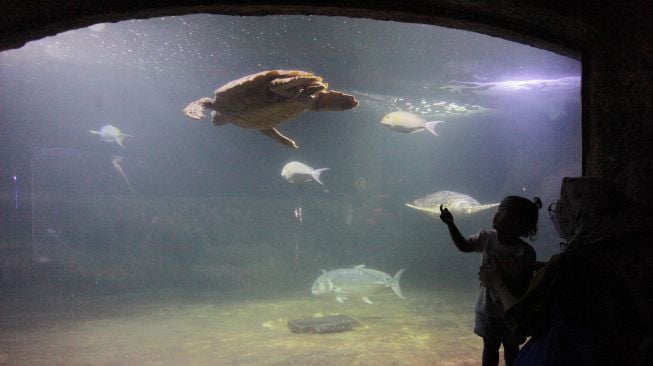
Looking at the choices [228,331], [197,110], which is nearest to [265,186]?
[228,331]

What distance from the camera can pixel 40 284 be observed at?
1493 cm

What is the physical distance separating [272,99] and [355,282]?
535cm

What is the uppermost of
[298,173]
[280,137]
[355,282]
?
[280,137]

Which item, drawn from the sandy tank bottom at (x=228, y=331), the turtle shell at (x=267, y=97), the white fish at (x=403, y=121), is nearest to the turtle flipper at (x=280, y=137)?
the turtle shell at (x=267, y=97)

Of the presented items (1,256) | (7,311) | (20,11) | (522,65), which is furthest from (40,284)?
(522,65)

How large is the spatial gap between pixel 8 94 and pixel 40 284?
604 inches

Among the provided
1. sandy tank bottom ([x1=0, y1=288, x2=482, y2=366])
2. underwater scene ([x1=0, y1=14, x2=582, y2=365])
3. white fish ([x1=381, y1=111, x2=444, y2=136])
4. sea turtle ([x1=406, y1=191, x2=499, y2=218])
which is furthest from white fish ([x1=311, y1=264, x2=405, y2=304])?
white fish ([x1=381, y1=111, x2=444, y2=136])

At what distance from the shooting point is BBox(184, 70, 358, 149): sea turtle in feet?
14.4

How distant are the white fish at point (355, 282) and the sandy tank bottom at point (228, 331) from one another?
0.92 meters

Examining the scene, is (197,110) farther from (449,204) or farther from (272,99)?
(449,204)

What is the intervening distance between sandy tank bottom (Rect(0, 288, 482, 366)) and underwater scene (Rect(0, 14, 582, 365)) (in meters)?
0.08

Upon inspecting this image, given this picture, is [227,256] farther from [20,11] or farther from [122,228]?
[20,11]

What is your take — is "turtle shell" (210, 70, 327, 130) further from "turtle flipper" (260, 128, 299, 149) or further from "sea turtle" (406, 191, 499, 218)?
"sea turtle" (406, 191, 499, 218)

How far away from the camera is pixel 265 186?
21.0 m
